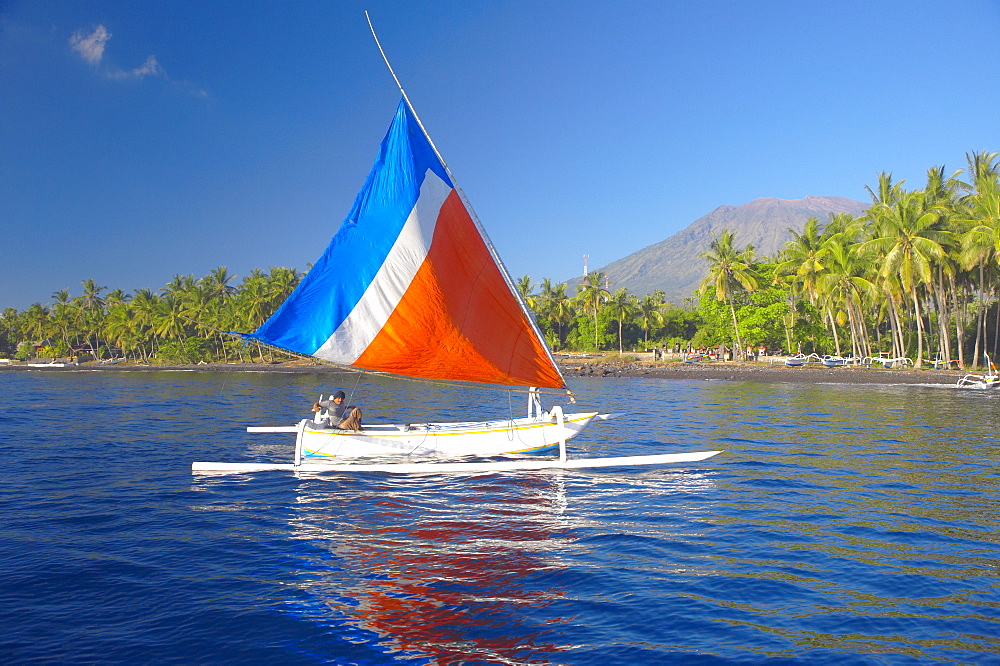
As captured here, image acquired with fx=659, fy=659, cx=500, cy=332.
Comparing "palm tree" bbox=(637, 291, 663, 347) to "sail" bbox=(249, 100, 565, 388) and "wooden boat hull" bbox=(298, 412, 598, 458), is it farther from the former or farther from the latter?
"sail" bbox=(249, 100, 565, 388)

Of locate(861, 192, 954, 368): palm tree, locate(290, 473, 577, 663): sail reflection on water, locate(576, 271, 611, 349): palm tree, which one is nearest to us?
locate(290, 473, 577, 663): sail reflection on water

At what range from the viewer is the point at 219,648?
8.03 meters

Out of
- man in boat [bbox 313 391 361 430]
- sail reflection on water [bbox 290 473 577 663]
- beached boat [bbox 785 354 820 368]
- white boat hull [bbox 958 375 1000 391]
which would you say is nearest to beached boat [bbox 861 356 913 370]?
beached boat [bbox 785 354 820 368]

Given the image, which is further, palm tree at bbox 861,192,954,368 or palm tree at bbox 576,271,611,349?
palm tree at bbox 576,271,611,349

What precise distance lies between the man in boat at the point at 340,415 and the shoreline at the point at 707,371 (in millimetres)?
31946

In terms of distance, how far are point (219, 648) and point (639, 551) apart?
6870 mm

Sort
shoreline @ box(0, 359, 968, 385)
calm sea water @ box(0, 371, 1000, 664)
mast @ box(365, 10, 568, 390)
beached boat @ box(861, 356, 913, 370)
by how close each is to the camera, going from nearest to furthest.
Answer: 1. calm sea water @ box(0, 371, 1000, 664)
2. mast @ box(365, 10, 568, 390)
3. shoreline @ box(0, 359, 968, 385)
4. beached boat @ box(861, 356, 913, 370)

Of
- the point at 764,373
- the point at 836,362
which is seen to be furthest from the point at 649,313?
the point at 764,373

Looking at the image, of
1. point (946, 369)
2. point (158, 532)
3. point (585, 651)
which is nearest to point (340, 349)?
point (158, 532)

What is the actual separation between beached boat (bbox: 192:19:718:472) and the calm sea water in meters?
2.76

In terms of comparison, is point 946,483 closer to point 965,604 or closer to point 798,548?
point 798,548

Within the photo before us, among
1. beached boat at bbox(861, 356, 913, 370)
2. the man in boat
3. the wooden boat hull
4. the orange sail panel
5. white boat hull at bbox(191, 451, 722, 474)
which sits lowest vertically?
white boat hull at bbox(191, 451, 722, 474)

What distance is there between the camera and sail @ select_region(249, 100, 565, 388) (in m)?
16.8

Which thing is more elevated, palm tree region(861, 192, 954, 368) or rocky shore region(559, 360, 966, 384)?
palm tree region(861, 192, 954, 368)
